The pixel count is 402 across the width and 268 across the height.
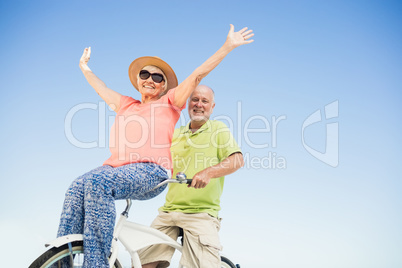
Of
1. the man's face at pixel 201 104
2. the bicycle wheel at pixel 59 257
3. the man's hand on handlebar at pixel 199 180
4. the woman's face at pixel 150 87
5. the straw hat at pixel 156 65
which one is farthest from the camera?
the man's face at pixel 201 104

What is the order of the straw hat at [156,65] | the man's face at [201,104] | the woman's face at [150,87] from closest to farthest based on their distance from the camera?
the woman's face at [150,87] → the straw hat at [156,65] → the man's face at [201,104]

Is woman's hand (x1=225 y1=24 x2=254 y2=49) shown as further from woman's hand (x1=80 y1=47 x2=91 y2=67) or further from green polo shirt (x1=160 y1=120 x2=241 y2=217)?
woman's hand (x1=80 y1=47 x2=91 y2=67)

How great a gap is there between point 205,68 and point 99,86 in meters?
1.17

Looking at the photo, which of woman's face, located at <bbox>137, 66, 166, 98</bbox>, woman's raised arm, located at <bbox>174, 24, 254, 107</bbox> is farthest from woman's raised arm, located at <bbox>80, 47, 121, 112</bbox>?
woman's raised arm, located at <bbox>174, 24, 254, 107</bbox>

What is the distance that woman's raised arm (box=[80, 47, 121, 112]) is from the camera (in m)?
3.92

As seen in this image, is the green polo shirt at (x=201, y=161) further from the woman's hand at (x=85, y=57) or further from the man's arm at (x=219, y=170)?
the woman's hand at (x=85, y=57)

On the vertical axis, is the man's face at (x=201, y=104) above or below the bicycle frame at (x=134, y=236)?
above

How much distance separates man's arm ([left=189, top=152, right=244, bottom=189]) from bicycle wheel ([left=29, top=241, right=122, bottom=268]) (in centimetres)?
101

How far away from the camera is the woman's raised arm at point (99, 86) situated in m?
3.92

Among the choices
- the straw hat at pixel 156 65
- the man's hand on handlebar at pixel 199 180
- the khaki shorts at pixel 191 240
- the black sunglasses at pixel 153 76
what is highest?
the straw hat at pixel 156 65

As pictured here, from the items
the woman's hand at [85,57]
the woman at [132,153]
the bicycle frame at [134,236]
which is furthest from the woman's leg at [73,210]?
the woman's hand at [85,57]

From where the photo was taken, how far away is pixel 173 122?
142 inches

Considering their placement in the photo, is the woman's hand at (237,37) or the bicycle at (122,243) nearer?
the bicycle at (122,243)

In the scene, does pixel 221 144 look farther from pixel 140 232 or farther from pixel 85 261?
pixel 85 261
